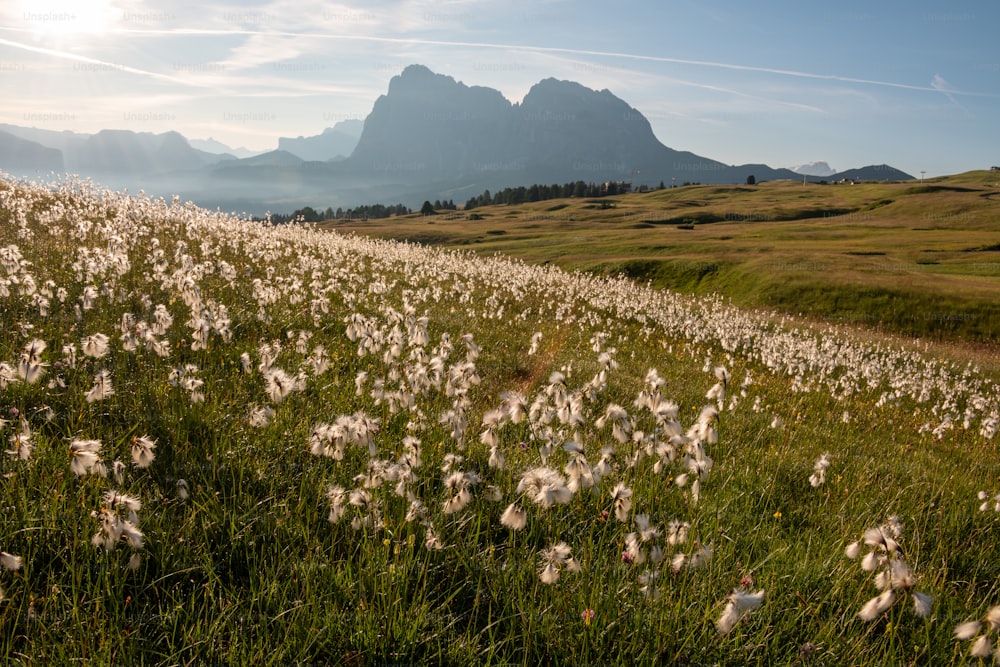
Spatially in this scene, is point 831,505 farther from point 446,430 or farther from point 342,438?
point 342,438

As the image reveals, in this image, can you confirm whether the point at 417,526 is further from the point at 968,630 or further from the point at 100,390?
the point at 968,630

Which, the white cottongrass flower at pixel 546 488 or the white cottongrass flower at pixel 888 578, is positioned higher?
the white cottongrass flower at pixel 546 488

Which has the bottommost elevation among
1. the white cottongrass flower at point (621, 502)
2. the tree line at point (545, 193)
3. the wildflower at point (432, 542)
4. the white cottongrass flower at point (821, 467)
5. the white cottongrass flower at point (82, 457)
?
the white cottongrass flower at point (821, 467)

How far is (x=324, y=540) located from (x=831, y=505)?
486 centimetres

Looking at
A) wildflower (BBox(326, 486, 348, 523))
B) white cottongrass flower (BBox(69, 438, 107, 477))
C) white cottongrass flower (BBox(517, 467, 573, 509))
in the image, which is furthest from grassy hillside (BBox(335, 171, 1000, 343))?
white cottongrass flower (BBox(69, 438, 107, 477))

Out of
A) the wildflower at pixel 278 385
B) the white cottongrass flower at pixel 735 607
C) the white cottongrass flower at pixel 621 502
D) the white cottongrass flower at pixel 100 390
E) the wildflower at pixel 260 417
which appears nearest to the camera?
the white cottongrass flower at pixel 735 607

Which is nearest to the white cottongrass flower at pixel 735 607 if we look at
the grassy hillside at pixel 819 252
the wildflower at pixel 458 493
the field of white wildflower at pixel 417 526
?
the field of white wildflower at pixel 417 526

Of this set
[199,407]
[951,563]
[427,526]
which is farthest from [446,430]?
[951,563]

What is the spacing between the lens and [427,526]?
3564 millimetres

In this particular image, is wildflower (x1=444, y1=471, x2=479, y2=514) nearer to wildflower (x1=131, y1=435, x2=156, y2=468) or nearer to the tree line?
wildflower (x1=131, y1=435, x2=156, y2=468)

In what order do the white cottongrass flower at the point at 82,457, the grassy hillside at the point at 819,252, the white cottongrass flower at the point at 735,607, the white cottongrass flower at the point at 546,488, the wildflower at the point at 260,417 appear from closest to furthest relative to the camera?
the white cottongrass flower at the point at 735,607 < the white cottongrass flower at the point at 82,457 < the white cottongrass flower at the point at 546,488 < the wildflower at the point at 260,417 < the grassy hillside at the point at 819,252

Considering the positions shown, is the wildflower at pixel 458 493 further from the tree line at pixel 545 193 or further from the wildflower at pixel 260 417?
the tree line at pixel 545 193

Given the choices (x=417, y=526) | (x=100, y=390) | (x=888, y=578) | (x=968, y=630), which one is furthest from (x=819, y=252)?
(x=100, y=390)

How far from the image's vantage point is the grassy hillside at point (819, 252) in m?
31.9
